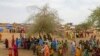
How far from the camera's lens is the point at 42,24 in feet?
116

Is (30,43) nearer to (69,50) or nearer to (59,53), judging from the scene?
(69,50)

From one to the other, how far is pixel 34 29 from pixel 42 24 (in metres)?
0.97

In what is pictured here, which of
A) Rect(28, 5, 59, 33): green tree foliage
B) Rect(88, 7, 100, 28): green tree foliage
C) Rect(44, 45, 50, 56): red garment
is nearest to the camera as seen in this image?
Rect(44, 45, 50, 56): red garment

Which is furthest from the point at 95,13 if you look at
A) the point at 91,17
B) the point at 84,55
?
the point at 84,55

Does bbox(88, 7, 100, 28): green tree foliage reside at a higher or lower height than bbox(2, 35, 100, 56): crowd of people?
higher

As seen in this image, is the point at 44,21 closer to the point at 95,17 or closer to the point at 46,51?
the point at 95,17

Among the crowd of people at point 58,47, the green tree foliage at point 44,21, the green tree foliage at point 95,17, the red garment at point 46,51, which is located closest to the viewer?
the red garment at point 46,51

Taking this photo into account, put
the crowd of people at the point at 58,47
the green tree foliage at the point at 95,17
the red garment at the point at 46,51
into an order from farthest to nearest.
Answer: the green tree foliage at the point at 95,17
the crowd of people at the point at 58,47
the red garment at the point at 46,51

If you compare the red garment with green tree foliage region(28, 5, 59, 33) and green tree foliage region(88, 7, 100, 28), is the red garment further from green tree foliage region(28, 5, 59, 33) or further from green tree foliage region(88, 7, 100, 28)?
green tree foliage region(28, 5, 59, 33)

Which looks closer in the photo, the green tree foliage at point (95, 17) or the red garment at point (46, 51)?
the red garment at point (46, 51)

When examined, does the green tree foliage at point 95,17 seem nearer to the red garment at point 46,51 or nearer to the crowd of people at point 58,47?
the crowd of people at point 58,47

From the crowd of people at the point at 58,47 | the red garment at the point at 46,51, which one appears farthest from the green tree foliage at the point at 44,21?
the red garment at the point at 46,51

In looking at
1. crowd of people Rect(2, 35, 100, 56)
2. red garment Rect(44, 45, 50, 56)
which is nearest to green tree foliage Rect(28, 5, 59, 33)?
crowd of people Rect(2, 35, 100, 56)

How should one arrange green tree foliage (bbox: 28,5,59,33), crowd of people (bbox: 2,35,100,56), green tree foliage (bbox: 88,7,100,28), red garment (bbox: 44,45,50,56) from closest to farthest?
red garment (bbox: 44,45,50,56) < crowd of people (bbox: 2,35,100,56) < green tree foliage (bbox: 88,7,100,28) < green tree foliage (bbox: 28,5,59,33)
